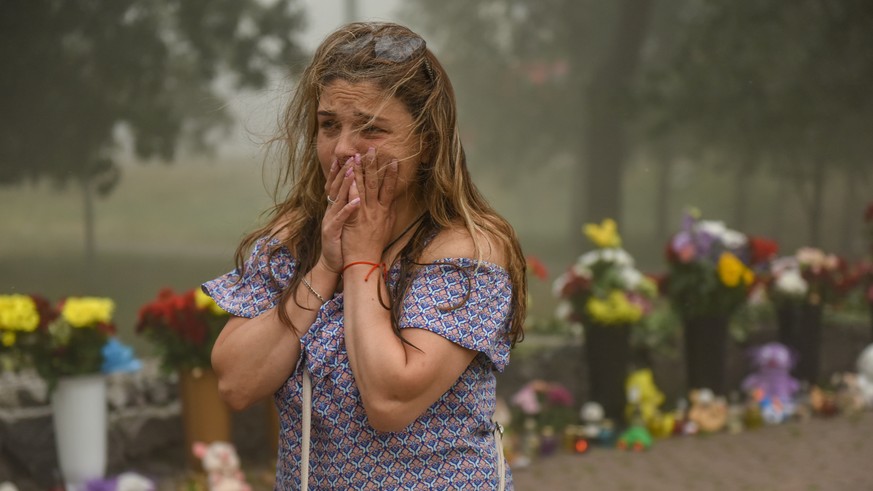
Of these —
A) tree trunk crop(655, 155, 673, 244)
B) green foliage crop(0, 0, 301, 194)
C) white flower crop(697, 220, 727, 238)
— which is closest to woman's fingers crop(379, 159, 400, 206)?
green foliage crop(0, 0, 301, 194)

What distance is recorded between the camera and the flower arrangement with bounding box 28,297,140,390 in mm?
4027

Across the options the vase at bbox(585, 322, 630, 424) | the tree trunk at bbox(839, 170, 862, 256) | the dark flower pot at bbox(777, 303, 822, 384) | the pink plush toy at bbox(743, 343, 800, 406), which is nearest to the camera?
the vase at bbox(585, 322, 630, 424)

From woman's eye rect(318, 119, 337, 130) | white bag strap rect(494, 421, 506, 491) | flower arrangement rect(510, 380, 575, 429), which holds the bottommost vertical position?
flower arrangement rect(510, 380, 575, 429)

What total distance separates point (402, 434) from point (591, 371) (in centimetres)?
412

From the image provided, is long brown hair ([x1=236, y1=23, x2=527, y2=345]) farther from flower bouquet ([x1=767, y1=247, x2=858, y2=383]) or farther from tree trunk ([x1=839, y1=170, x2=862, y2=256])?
tree trunk ([x1=839, y1=170, x2=862, y2=256])

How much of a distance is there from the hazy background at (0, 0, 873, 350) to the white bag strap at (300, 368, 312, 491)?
2.45 meters

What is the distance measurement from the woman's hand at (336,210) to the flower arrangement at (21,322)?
262 cm

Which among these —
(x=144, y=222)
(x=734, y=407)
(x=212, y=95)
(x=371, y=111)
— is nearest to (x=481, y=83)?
(x=212, y=95)

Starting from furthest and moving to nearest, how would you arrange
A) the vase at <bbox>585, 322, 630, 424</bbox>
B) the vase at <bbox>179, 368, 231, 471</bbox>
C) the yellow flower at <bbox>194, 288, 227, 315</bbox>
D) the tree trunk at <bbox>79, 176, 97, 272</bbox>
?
the vase at <bbox>585, 322, 630, 424</bbox> < the tree trunk at <bbox>79, 176, 97, 272</bbox> < the vase at <bbox>179, 368, 231, 471</bbox> < the yellow flower at <bbox>194, 288, 227, 315</bbox>

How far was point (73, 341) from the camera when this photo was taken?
4066mm

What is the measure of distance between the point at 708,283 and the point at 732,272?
15 centimetres

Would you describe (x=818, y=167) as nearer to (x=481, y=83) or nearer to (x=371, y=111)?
(x=481, y=83)

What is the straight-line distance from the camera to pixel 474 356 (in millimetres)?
1770

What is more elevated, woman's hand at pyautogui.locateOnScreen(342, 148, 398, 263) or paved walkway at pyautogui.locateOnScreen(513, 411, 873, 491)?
woman's hand at pyautogui.locateOnScreen(342, 148, 398, 263)
